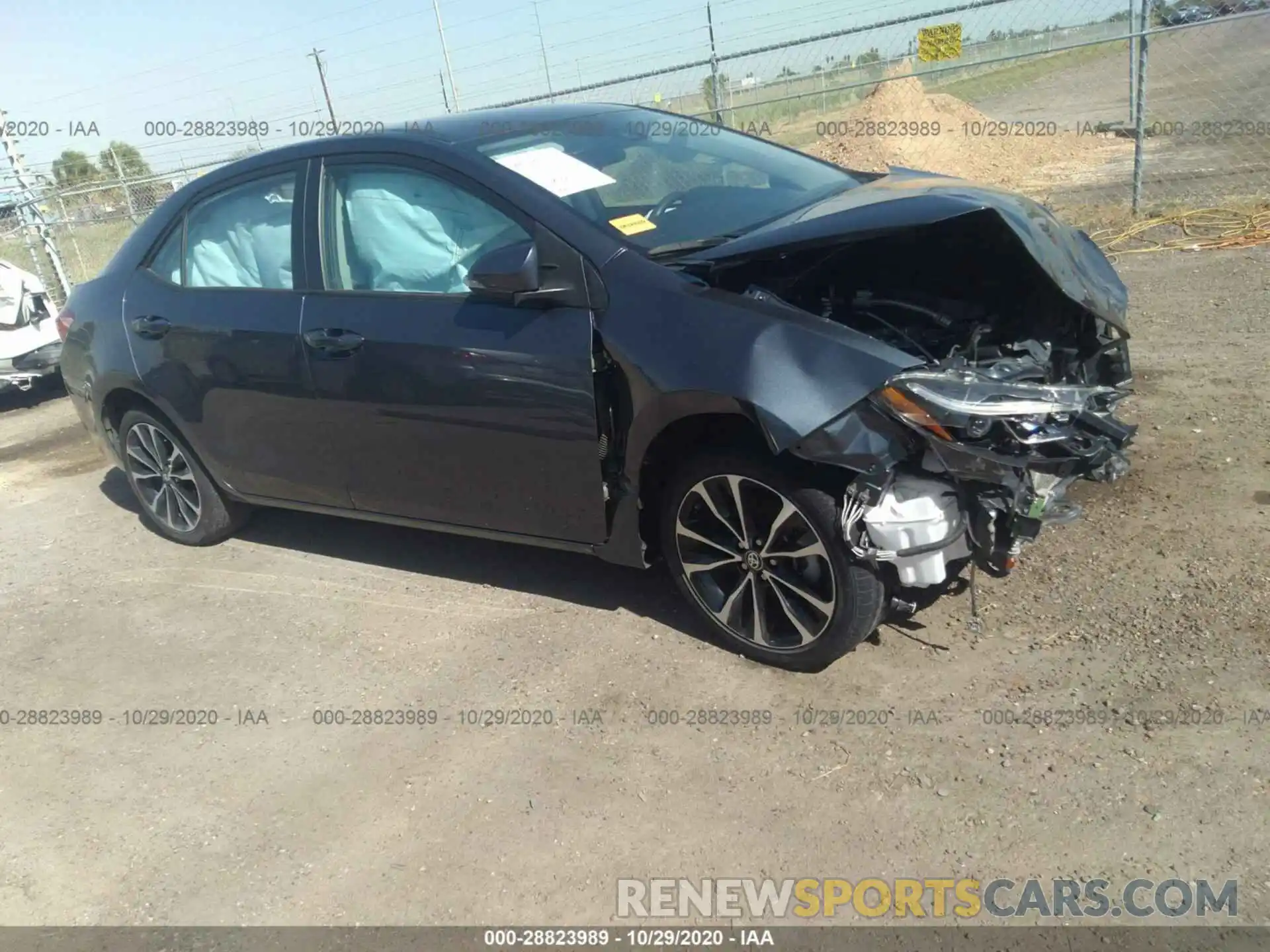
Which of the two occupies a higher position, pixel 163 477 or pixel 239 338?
pixel 239 338

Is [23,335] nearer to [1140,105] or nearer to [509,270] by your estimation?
[509,270]

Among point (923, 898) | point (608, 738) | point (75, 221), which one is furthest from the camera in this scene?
point (75, 221)

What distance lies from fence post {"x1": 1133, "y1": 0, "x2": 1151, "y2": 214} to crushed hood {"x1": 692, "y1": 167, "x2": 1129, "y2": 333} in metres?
5.91

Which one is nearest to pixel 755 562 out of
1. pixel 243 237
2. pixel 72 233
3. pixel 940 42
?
pixel 243 237

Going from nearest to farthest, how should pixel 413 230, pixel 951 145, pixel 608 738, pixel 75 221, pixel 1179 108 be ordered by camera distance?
pixel 608 738
pixel 413 230
pixel 75 221
pixel 951 145
pixel 1179 108

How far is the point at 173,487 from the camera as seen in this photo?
207 inches

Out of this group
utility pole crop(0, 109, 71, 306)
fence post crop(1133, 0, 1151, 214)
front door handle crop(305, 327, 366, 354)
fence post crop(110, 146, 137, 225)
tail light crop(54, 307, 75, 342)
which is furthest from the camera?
fence post crop(110, 146, 137, 225)

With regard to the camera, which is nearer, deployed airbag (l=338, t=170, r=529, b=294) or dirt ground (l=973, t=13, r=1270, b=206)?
deployed airbag (l=338, t=170, r=529, b=294)

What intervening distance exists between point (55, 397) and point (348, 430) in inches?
274

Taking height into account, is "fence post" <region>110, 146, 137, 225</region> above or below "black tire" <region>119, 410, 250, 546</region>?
above

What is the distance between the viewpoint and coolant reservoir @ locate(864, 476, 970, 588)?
3.01 meters

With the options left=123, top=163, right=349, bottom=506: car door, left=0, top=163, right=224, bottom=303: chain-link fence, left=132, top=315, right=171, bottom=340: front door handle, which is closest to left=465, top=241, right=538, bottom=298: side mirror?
left=123, top=163, right=349, bottom=506: car door

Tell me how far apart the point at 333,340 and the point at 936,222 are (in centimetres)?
228

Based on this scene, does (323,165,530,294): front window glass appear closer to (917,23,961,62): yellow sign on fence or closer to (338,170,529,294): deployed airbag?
(338,170,529,294): deployed airbag
